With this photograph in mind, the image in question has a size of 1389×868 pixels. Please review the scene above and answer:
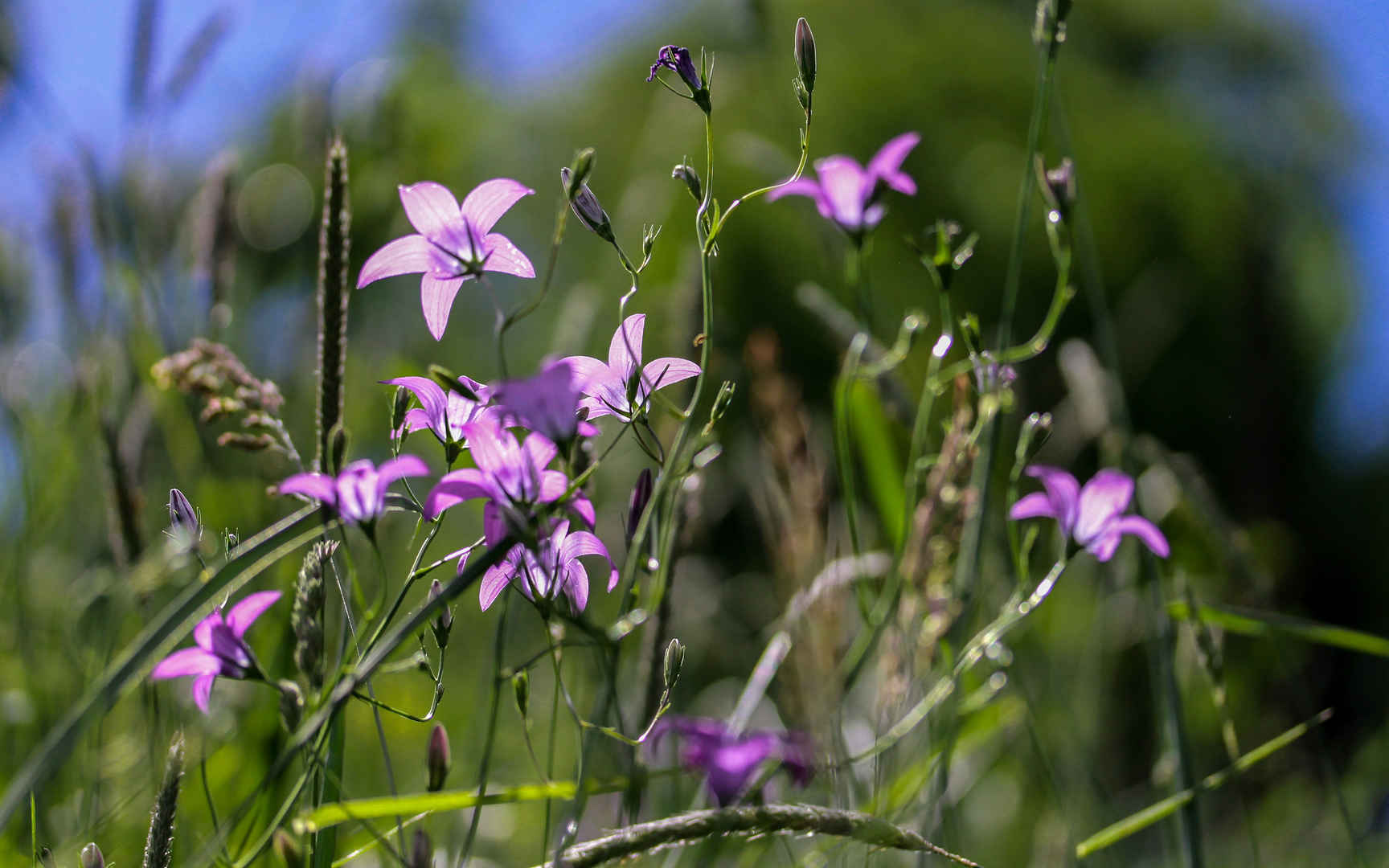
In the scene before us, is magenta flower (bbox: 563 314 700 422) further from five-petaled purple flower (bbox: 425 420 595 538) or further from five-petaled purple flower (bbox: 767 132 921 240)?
five-petaled purple flower (bbox: 767 132 921 240)

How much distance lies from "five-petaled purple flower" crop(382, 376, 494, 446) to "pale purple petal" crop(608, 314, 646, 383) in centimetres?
5

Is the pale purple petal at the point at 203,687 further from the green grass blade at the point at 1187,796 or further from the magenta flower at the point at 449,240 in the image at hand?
the green grass blade at the point at 1187,796

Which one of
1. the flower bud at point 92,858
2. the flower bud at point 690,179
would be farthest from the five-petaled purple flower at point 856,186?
the flower bud at point 92,858

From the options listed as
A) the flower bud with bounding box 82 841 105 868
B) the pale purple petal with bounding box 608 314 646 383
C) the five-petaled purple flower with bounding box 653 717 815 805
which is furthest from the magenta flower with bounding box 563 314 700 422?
the flower bud with bounding box 82 841 105 868

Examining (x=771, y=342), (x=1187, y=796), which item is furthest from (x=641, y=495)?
(x=771, y=342)

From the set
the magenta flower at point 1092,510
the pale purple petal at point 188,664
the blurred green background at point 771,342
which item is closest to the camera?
the pale purple petal at point 188,664

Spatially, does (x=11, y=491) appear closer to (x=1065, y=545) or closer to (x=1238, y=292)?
(x=1065, y=545)

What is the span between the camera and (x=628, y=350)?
354 millimetres

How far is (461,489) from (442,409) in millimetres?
88

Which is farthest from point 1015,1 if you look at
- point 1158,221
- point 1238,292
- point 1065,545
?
point 1065,545

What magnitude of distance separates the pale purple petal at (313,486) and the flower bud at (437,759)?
90 mm

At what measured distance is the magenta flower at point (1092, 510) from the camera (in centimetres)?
44

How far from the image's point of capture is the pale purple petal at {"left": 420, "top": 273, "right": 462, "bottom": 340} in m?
0.37

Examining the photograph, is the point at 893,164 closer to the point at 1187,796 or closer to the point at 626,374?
the point at 626,374
